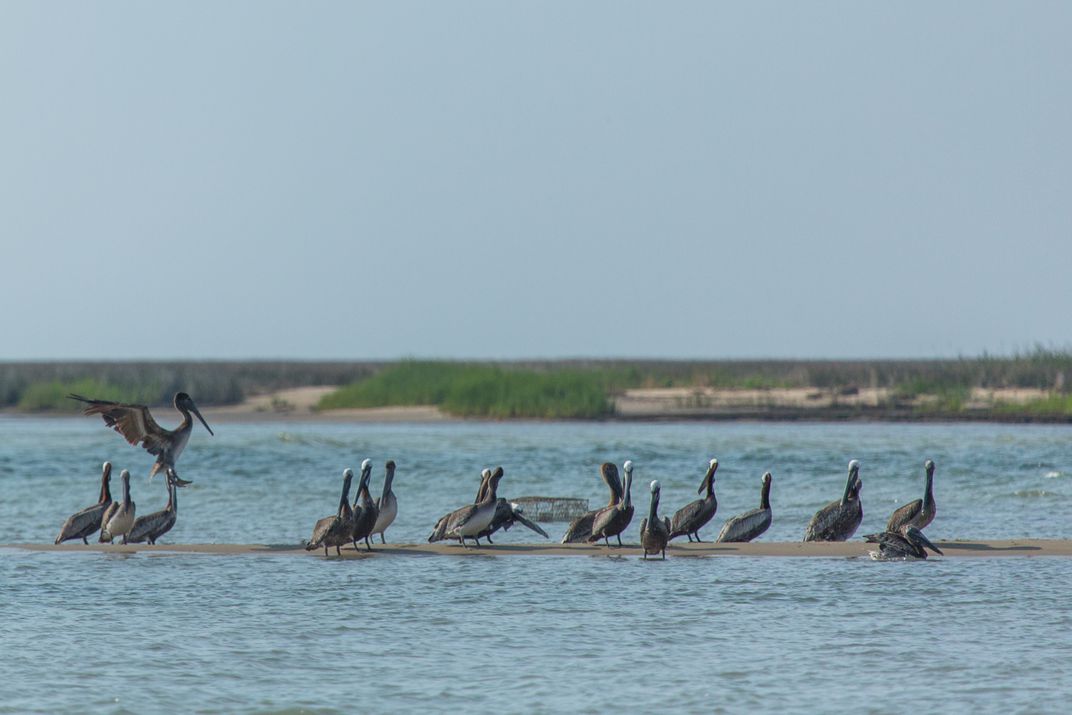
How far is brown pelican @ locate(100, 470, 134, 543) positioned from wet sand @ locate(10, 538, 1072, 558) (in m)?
0.38

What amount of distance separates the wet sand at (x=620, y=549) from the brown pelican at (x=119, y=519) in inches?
14.9

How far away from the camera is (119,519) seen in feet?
52.1

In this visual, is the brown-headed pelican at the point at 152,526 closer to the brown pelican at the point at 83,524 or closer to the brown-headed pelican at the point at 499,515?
the brown pelican at the point at 83,524

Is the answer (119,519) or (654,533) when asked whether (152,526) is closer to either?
(119,519)

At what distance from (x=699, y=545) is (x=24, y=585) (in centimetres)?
634

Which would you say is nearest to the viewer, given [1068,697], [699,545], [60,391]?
[1068,697]

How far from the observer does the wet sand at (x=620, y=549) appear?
14.2m

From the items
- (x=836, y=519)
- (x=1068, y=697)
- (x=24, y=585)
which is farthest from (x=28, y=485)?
(x=1068, y=697)

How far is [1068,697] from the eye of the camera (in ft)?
27.7

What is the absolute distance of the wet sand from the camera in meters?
14.2

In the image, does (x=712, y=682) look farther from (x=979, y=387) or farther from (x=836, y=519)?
(x=979, y=387)

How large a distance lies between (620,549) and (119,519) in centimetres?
516

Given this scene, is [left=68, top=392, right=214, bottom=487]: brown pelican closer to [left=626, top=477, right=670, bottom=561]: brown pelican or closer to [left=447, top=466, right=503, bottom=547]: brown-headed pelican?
[left=447, top=466, right=503, bottom=547]: brown-headed pelican

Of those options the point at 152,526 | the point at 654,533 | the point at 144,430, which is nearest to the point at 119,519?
the point at 152,526
